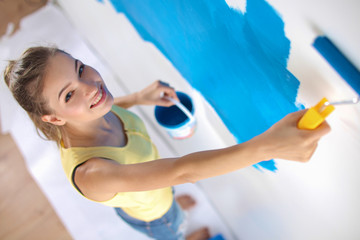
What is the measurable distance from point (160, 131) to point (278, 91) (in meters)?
1.07

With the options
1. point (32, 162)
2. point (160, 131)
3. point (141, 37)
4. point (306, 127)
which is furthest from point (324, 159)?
point (32, 162)

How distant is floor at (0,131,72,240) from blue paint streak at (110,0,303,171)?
125 cm

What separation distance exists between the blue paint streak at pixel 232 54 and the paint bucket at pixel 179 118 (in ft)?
0.28

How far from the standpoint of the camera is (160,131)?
155cm

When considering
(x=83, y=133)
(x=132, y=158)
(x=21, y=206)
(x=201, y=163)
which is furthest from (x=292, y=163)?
(x=21, y=206)

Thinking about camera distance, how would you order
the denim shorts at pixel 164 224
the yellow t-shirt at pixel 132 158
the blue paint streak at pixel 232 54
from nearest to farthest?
the blue paint streak at pixel 232 54 → the yellow t-shirt at pixel 132 158 → the denim shorts at pixel 164 224

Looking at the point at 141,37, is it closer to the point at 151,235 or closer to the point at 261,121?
the point at 261,121

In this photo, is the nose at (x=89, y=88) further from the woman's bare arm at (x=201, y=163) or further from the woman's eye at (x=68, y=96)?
the woman's bare arm at (x=201, y=163)

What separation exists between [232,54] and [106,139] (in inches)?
17.4

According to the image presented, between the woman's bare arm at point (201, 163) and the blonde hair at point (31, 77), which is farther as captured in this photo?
the blonde hair at point (31, 77)

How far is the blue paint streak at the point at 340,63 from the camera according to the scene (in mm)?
364

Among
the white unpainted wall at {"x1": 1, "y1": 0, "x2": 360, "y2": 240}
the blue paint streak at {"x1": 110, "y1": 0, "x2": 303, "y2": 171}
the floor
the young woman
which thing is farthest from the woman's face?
the floor

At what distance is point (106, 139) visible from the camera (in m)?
0.85

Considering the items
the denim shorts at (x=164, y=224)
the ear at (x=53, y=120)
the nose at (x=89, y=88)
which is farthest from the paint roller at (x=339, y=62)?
the denim shorts at (x=164, y=224)
